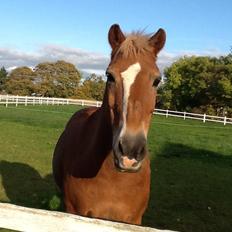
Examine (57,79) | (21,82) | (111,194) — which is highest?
(57,79)

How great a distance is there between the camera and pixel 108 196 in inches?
149

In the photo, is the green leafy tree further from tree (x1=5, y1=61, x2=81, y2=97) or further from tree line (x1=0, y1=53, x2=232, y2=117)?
tree line (x1=0, y1=53, x2=232, y2=117)

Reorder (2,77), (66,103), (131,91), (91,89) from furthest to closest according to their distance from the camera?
1. (2,77)
2. (91,89)
3. (66,103)
4. (131,91)

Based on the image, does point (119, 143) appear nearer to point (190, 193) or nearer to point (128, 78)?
point (128, 78)

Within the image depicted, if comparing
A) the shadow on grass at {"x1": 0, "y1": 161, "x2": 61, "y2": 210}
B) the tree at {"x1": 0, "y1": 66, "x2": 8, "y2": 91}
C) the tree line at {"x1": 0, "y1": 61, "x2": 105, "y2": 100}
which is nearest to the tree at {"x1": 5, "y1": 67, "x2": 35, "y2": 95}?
the tree line at {"x1": 0, "y1": 61, "x2": 105, "y2": 100}

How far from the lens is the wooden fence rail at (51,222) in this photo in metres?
2.66

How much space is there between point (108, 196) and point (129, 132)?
1.18 meters

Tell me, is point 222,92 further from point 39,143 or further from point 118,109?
point 118,109

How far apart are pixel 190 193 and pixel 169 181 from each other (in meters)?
0.95

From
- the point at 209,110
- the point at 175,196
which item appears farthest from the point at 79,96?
the point at 175,196

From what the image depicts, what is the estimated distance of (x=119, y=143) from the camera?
9.25 ft

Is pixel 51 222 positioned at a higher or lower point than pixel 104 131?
lower

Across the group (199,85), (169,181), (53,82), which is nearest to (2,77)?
(53,82)

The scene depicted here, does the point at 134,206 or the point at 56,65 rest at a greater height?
the point at 56,65
